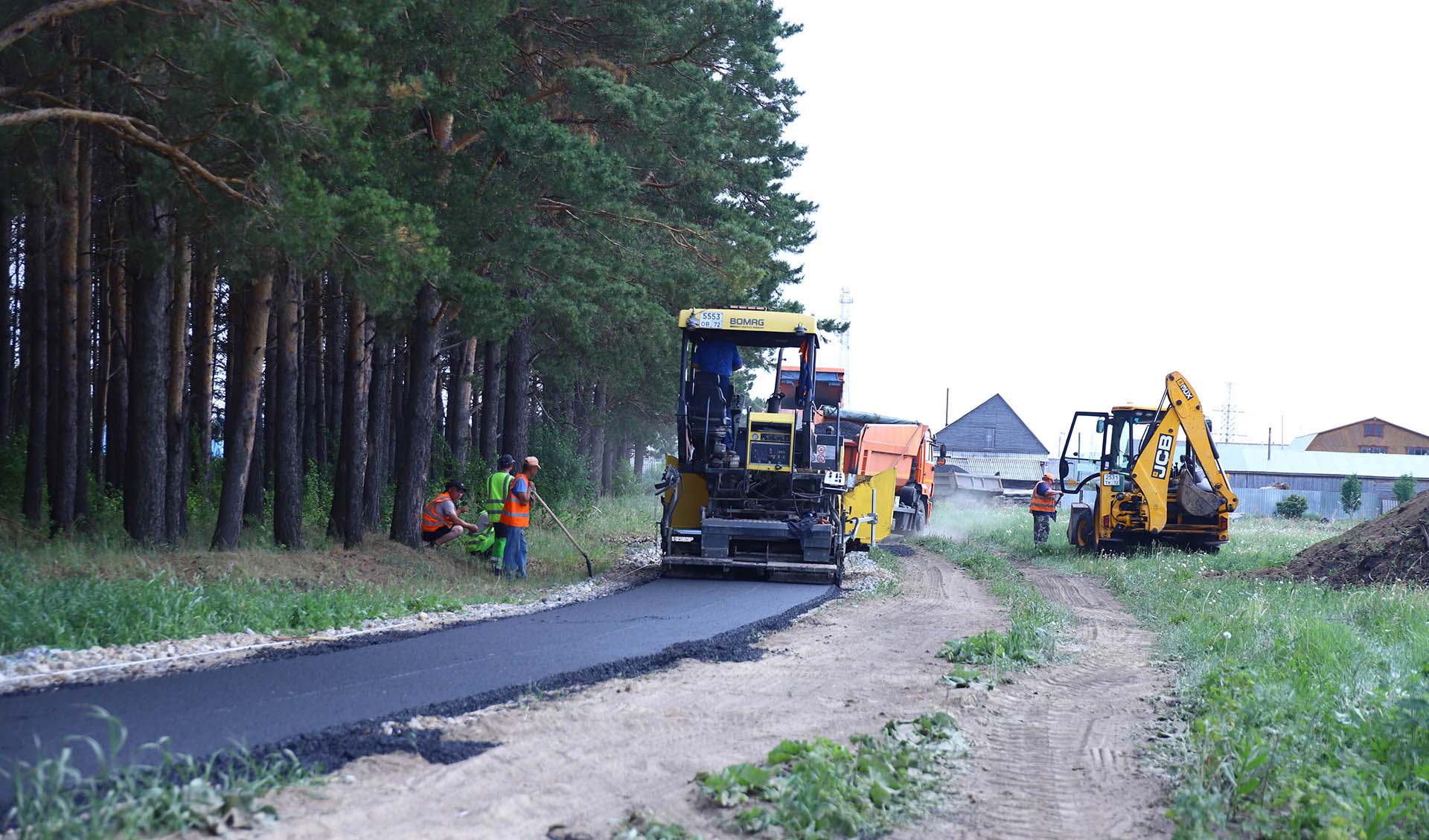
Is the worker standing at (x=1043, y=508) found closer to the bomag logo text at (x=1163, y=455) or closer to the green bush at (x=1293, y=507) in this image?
the bomag logo text at (x=1163, y=455)

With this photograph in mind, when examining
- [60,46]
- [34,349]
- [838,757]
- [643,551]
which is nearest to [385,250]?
[60,46]

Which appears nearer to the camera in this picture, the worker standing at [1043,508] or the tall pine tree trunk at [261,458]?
the tall pine tree trunk at [261,458]

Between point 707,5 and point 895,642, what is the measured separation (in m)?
9.65

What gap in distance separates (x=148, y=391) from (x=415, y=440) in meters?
3.90

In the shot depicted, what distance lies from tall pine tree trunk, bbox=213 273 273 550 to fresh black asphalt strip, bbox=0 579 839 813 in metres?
5.26

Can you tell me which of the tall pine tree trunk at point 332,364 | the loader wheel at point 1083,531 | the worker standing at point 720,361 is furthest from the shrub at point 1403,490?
the tall pine tree trunk at point 332,364

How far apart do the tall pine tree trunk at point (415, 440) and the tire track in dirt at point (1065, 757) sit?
9.79m

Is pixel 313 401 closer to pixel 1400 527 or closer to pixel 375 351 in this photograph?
pixel 375 351

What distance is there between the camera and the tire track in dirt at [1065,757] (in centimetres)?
477

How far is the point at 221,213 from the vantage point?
10.3 meters

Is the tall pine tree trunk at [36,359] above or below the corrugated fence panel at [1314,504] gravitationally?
above

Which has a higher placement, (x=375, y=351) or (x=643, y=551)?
(x=375, y=351)

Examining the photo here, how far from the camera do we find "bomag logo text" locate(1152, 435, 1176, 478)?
1880cm

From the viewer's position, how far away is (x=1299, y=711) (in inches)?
243
